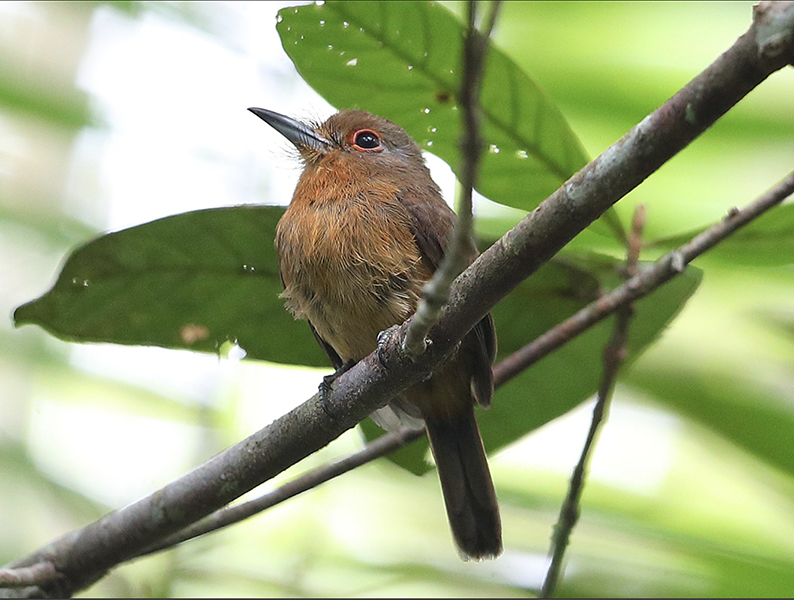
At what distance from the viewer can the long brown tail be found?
267 cm

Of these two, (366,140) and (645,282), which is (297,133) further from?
(645,282)

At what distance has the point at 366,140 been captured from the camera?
2.96m

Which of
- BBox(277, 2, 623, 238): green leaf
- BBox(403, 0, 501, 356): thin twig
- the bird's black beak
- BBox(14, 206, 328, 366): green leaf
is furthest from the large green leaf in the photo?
BBox(403, 0, 501, 356): thin twig

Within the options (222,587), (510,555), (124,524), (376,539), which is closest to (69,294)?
(124,524)

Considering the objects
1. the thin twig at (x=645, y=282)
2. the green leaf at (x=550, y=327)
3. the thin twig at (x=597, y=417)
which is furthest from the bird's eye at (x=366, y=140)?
the thin twig at (x=597, y=417)

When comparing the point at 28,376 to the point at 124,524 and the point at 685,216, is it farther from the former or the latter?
the point at 685,216

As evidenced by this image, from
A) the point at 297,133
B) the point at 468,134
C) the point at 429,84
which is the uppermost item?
the point at 297,133

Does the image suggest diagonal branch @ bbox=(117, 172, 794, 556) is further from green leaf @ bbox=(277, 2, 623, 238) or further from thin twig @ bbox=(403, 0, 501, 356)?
thin twig @ bbox=(403, 0, 501, 356)

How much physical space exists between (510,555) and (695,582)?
635mm

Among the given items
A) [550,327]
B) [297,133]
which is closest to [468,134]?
[550,327]

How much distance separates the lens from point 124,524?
7.10 ft

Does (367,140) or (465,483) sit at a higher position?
(367,140)

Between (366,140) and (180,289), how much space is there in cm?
85

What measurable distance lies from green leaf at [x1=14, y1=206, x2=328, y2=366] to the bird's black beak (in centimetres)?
48
